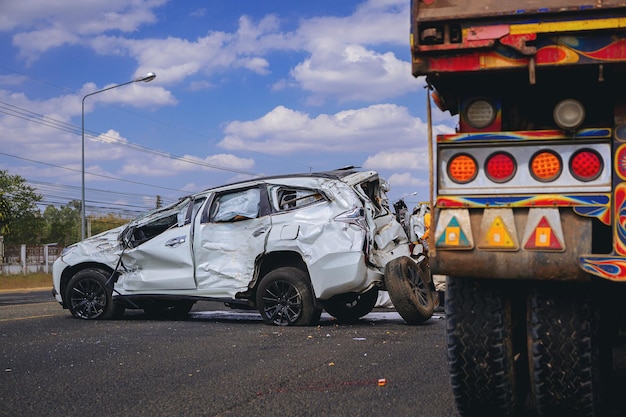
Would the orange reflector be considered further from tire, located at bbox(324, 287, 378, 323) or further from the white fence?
the white fence

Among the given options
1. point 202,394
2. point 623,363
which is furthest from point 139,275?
point 623,363

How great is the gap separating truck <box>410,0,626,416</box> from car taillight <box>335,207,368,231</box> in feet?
17.5

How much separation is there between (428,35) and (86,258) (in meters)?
8.10

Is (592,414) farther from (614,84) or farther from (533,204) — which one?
(614,84)

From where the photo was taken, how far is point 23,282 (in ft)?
114

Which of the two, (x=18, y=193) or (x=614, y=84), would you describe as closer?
(x=614, y=84)

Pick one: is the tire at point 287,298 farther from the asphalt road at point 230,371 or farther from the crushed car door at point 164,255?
the crushed car door at point 164,255

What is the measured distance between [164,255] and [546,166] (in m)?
7.24

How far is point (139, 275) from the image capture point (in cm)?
1017

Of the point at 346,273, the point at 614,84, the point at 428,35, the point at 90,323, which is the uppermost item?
the point at 428,35

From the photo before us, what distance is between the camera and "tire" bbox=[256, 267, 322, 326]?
355 inches

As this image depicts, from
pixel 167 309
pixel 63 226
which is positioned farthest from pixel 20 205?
pixel 167 309

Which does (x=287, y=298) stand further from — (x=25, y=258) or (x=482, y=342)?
(x=25, y=258)

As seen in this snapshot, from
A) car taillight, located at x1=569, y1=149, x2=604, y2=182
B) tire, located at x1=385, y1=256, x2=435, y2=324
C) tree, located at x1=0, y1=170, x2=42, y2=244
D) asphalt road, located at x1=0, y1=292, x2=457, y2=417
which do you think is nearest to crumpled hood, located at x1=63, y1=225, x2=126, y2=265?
asphalt road, located at x1=0, y1=292, x2=457, y2=417
